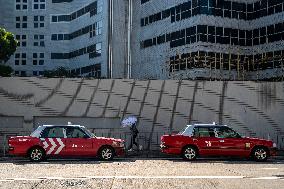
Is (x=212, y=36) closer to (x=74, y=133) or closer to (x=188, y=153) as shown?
(x=188, y=153)

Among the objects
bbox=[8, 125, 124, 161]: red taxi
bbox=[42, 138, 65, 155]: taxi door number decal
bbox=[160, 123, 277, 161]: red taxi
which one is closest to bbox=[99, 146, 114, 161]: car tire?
bbox=[8, 125, 124, 161]: red taxi

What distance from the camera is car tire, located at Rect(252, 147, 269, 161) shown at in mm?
18859

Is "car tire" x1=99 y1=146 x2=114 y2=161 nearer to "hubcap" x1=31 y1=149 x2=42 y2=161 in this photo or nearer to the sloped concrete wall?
"hubcap" x1=31 y1=149 x2=42 y2=161

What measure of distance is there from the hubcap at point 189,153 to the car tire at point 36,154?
5701mm

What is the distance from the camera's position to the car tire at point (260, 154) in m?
18.9

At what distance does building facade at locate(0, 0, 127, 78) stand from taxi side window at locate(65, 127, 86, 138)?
41232mm

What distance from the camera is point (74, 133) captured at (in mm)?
18359

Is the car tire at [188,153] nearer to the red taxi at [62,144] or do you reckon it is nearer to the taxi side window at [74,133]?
the red taxi at [62,144]

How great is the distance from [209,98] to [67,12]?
5605cm

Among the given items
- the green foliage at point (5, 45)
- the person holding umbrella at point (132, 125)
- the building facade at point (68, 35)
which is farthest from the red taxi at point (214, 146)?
the green foliage at point (5, 45)

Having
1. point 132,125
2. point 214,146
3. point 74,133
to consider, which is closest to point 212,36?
point 132,125

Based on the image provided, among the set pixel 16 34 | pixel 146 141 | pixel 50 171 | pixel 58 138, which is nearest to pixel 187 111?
pixel 146 141

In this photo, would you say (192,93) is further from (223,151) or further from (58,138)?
(58,138)

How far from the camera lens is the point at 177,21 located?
5347 centimetres
